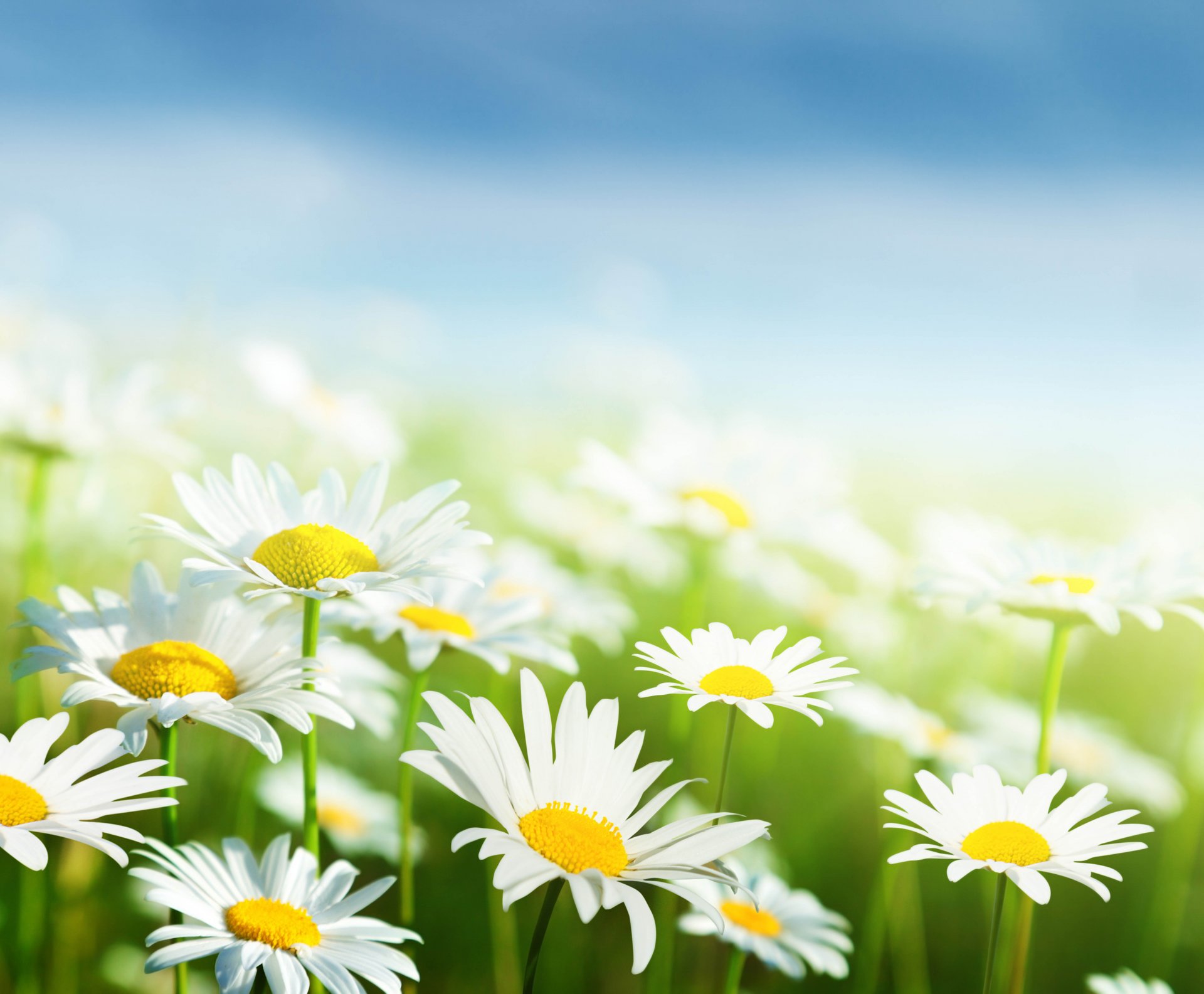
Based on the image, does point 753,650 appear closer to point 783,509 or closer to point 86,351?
point 783,509

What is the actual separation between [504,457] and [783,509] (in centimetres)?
300

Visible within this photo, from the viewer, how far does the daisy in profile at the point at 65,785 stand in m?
0.71

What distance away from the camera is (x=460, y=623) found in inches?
46.8

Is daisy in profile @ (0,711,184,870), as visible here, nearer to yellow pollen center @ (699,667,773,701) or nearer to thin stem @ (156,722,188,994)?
thin stem @ (156,722,188,994)

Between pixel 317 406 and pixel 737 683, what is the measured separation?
70.3 inches

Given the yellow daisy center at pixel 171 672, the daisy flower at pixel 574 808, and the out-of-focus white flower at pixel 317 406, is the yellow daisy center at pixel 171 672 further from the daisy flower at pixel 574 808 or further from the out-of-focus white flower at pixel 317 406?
the out-of-focus white flower at pixel 317 406

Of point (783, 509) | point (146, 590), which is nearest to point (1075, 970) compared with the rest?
point (783, 509)

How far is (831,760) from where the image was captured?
8.82ft

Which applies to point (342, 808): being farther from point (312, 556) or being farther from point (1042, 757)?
point (1042, 757)

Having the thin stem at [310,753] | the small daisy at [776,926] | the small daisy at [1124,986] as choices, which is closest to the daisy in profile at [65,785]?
the thin stem at [310,753]

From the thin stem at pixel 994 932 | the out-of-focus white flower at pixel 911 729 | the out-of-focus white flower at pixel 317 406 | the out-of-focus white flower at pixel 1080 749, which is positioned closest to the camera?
the thin stem at pixel 994 932

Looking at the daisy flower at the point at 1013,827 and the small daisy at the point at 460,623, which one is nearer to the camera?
the daisy flower at the point at 1013,827

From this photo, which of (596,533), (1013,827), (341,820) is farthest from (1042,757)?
(596,533)

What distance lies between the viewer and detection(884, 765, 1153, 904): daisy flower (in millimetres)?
748
